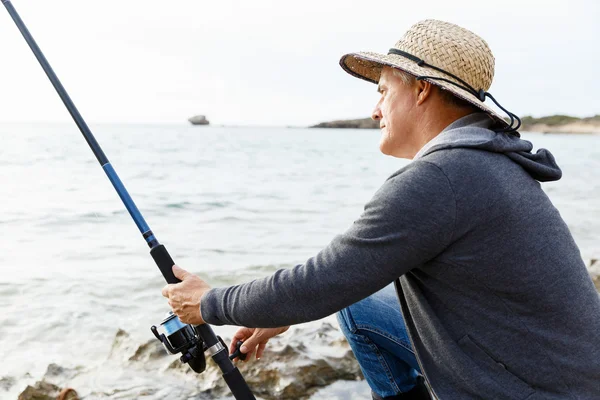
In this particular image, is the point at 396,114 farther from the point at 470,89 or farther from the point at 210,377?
the point at 210,377

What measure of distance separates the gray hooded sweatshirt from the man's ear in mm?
202

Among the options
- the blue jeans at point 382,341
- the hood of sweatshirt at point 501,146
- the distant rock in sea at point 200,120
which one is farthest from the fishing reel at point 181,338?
the distant rock in sea at point 200,120

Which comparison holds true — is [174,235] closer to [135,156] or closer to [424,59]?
[424,59]

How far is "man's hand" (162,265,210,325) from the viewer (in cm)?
187

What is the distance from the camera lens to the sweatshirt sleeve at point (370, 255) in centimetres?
146

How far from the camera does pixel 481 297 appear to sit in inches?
61.5

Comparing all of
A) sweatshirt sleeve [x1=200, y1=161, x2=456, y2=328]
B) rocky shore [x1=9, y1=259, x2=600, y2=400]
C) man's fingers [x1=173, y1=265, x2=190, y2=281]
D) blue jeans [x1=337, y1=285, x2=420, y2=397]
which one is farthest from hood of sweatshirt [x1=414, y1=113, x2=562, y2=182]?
rocky shore [x1=9, y1=259, x2=600, y2=400]

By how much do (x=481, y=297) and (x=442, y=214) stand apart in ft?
0.88

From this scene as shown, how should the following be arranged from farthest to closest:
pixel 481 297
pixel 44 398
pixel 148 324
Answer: pixel 148 324 < pixel 44 398 < pixel 481 297

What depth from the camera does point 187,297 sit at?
6.23 ft

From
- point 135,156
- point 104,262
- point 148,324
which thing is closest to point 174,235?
point 104,262

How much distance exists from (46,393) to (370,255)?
2.46m

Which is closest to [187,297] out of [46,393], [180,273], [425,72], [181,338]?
[180,273]

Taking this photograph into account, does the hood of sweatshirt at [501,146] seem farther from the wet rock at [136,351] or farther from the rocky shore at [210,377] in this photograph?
the wet rock at [136,351]
